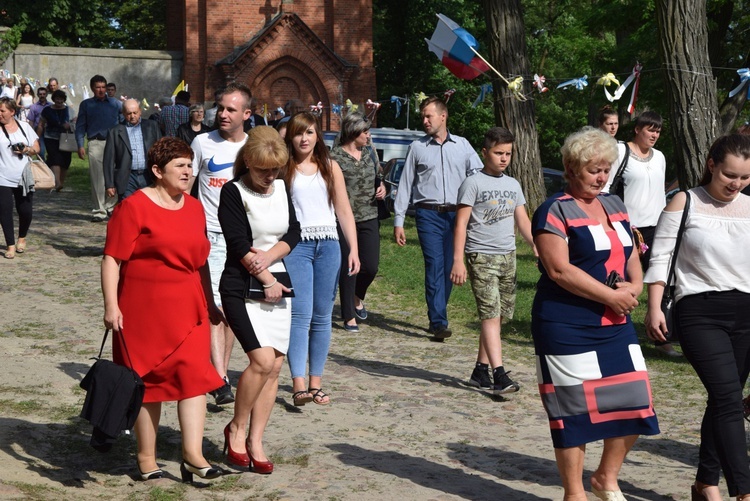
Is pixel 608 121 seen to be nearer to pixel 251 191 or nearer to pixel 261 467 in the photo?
pixel 251 191

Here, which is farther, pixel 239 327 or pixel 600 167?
pixel 239 327

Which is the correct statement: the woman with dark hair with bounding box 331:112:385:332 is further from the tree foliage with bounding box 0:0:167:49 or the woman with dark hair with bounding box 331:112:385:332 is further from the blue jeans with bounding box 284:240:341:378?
the tree foliage with bounding box 0:0:167:49

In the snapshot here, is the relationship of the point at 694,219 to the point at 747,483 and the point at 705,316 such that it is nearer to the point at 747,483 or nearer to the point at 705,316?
the point at 705,316

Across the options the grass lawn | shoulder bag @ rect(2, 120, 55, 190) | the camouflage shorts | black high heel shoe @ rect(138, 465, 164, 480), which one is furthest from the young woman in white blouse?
shoulder bag @ rect(2, 120, 55, 190)

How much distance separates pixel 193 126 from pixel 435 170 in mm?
2711

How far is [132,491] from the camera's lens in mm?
5820

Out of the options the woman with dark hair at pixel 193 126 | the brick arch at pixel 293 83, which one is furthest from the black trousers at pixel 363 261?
the brick arch at pixel 293 83

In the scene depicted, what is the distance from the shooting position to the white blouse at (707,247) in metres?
5.46

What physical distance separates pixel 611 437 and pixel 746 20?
25.6 m

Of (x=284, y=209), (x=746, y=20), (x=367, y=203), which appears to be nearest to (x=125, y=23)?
(x=746, y=20)

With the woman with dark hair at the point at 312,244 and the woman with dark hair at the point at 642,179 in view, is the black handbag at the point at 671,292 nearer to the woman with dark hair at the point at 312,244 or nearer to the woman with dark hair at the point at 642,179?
the woman with dark hair at the point at 312,244

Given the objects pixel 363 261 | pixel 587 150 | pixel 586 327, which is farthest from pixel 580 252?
pixel 363 261

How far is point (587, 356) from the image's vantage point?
5.17 m

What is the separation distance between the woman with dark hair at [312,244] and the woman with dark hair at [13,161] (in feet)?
23.2
